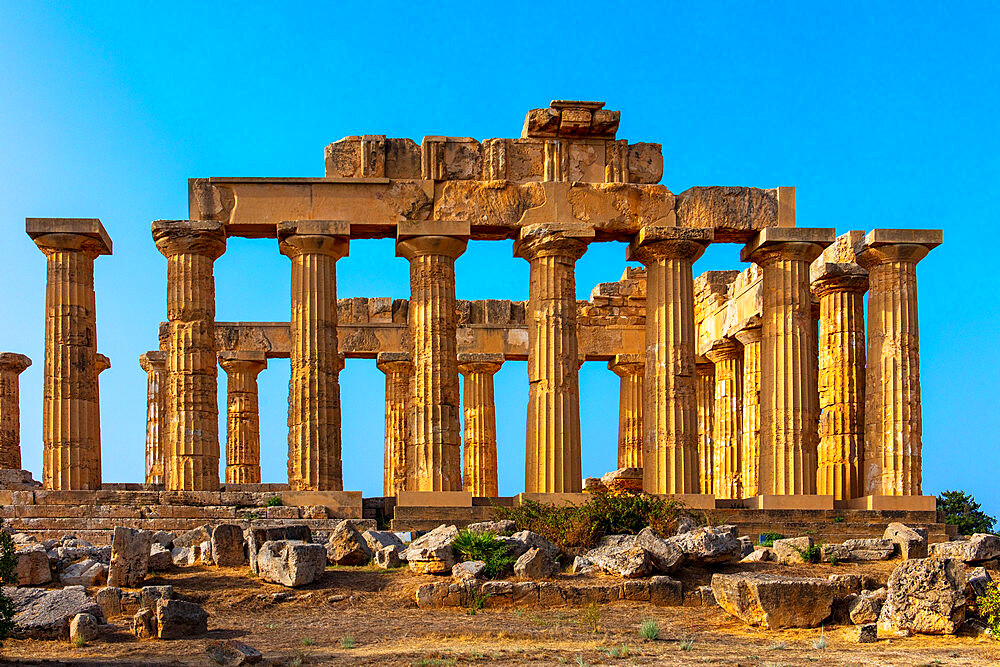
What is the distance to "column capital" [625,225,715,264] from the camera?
28.2 m

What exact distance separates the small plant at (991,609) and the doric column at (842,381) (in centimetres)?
1386

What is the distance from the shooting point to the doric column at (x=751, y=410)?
109 ft

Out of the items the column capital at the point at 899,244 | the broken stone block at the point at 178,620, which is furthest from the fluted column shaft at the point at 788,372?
the broken stone block at the point at 178,620

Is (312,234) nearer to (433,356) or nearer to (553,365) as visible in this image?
(433,356)

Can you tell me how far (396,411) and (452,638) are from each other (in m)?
22.2

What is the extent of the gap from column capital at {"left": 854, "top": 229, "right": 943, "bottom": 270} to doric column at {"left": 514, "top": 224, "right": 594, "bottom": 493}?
6462mm

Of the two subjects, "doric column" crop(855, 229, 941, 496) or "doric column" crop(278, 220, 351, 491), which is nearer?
"doric column" crop(278, 220, 351, 491)

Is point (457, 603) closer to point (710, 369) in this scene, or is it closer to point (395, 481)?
point (395, 481)

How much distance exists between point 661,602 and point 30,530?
13502 mm

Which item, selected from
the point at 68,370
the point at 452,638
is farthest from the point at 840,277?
the point at 452,638

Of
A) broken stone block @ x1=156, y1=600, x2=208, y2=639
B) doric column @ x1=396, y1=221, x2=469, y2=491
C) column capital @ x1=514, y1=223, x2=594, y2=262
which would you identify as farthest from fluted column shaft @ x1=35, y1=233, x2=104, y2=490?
broken stone block @ x1=156, y1=600, x2=208, y2=639

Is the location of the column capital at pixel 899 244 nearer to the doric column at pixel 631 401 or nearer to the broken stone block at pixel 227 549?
the doric column at pixel 631 401

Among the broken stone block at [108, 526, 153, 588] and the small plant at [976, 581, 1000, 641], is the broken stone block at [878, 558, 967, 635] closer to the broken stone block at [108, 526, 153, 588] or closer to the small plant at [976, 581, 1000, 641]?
the small plant at [976, 581, 1000, 641]

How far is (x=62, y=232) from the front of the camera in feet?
91.6
